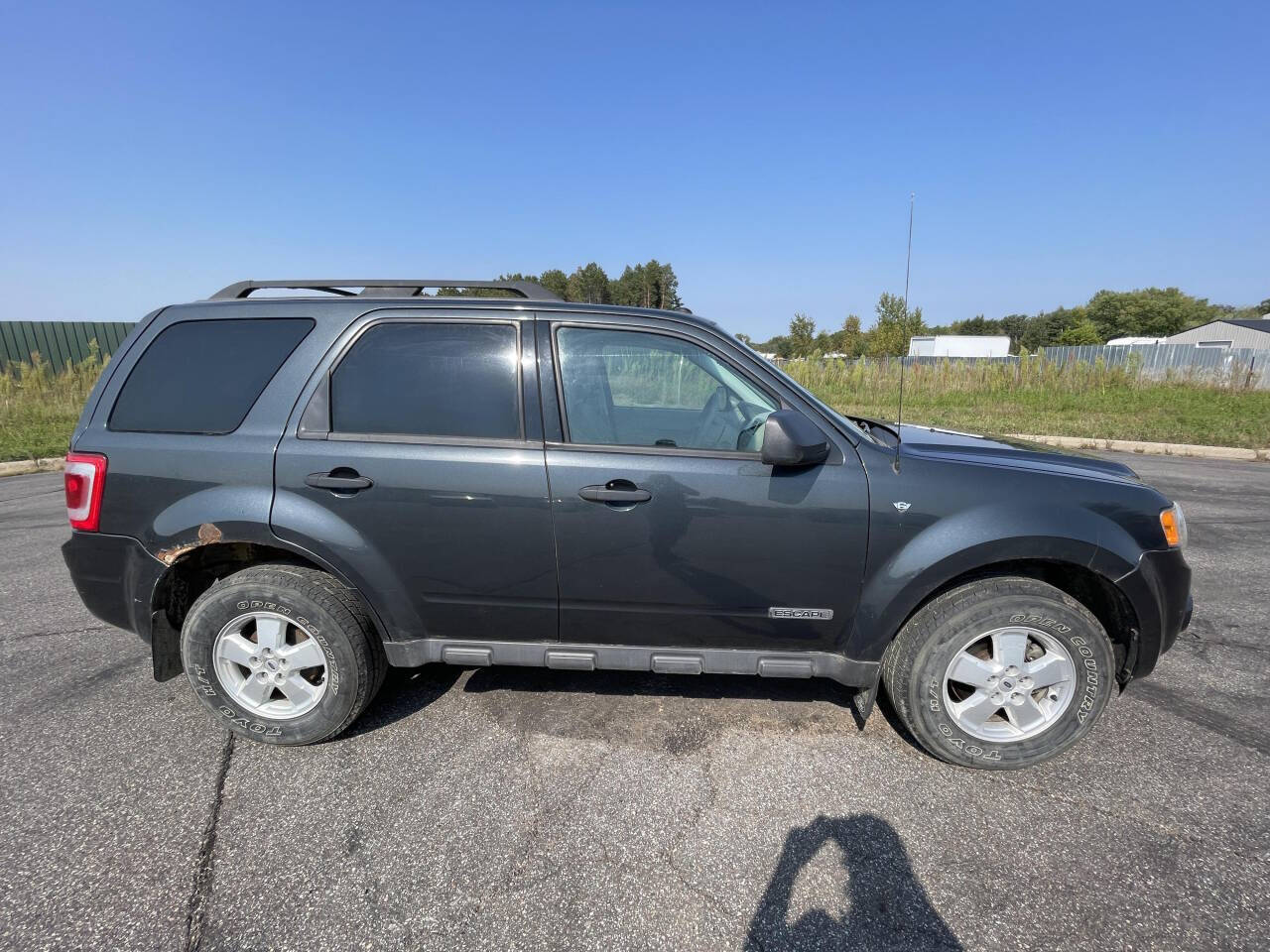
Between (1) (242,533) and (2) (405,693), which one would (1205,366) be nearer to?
(2) (405,693)

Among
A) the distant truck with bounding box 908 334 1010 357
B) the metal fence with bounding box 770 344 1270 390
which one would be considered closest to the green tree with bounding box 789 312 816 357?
the distant truck with bounding box 908 334 1010 357

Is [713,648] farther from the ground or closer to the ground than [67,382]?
closer to the ground

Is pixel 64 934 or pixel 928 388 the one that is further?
pixel 928 388

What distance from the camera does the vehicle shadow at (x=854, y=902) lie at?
1.74 metres

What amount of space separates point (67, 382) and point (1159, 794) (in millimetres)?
19140

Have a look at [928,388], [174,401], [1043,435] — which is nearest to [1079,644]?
[174,401]

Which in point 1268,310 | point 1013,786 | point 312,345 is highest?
point 1268,310

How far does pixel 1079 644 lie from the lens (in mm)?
2391

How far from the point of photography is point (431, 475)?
2.41m

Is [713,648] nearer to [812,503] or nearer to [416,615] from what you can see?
[812,503]

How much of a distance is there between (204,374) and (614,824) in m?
2.54

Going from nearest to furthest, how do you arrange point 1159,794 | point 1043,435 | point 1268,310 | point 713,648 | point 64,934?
point 64,934
point 1159,794
point 713,648
point 1043,435
point 1268,310

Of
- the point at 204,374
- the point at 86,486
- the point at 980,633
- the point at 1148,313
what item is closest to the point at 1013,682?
the point at 980,633

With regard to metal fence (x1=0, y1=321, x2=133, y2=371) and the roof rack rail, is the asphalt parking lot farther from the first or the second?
metal fence (x1=0, y1=321, x2=133, y2=371)
